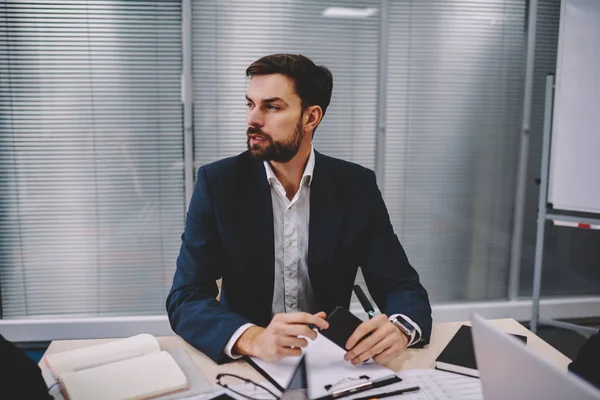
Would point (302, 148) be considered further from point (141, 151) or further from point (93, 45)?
point (93, 45)

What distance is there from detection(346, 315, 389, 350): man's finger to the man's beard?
0.63 meters

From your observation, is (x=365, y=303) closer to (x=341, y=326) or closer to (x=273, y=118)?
(x=341, y=326)

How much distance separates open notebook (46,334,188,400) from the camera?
102 cm

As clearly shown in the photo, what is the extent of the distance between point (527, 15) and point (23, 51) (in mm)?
3343

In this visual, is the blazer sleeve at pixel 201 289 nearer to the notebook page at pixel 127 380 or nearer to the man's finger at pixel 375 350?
the notebook page at pixel 127 380

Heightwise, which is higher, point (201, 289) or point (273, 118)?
point (273, 118)

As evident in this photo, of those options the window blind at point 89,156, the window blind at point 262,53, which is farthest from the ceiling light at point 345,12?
the window blind at point 89,156

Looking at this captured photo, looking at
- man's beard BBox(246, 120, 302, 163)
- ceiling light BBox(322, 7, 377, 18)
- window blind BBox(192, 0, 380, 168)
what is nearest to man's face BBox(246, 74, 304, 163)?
man's beard BBox(246, 120, 302, 163)

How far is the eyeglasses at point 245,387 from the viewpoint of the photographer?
1.03m

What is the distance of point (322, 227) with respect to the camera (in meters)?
1.56

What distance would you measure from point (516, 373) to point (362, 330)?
0.50 metres

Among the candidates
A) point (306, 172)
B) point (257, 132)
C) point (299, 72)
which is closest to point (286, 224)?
point (306, 172)

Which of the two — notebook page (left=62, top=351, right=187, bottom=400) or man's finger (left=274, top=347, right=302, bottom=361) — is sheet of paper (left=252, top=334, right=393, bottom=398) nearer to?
man's finger (left=274, top=347, right=302, bottom=361)

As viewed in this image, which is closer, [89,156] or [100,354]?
[100,354]
